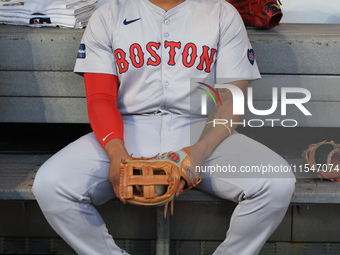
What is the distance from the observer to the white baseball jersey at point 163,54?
2432mm

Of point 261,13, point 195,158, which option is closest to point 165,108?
point 195,158

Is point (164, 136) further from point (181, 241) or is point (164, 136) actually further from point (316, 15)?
point (316, 15)

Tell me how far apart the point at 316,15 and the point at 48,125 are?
1.73 m

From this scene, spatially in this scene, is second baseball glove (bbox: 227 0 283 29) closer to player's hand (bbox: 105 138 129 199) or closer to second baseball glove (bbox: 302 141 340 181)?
second baseball glove (bbox: 302 141 340 181)

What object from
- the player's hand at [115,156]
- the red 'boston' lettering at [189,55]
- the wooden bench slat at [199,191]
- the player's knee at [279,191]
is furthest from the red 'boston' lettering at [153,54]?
the player's knee at [279,191]

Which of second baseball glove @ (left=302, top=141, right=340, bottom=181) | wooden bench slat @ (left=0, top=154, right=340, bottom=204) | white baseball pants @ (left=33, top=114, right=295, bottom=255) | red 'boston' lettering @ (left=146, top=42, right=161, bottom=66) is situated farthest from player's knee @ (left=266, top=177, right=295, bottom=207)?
red 'boston' lettering @ (left=146, top=42, right=161, bottom=66)

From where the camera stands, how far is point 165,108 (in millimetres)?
2486

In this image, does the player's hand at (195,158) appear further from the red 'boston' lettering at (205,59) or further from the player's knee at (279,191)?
the red 'boston' lettering at (205,59)

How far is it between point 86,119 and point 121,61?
570 mm

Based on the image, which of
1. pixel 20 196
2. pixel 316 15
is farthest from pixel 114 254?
pixel 316 15

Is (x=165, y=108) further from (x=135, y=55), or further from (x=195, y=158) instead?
(x=195, y=158)

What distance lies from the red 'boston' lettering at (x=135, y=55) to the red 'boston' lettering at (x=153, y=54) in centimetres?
3

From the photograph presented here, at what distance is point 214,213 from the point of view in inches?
106

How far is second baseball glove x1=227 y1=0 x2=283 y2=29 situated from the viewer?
2967mm
